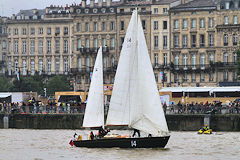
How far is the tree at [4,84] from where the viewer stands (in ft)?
460

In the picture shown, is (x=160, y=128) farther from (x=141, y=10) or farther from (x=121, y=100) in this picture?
(x=141, y=10)

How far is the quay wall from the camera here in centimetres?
8162

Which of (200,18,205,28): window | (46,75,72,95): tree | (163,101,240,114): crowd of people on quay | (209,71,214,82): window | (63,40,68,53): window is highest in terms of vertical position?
(200,18,205,28): window

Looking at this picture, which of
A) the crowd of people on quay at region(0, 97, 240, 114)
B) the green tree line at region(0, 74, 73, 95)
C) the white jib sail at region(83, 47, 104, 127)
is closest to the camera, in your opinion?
the white jib sail at region(83, 47, 104, 127)

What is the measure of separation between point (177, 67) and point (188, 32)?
5.25m

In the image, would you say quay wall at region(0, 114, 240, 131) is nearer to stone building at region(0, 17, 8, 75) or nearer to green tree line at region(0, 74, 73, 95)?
green tree line at region(0, 74, 73, 95)

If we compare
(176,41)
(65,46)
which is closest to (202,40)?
(176,41)

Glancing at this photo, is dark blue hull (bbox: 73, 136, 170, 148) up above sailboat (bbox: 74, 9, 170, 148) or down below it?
below

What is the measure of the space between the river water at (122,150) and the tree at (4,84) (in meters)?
62.4

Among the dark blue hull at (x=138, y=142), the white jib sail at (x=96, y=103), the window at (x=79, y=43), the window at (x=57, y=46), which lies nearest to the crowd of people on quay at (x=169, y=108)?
the white jib sail at (x=96, y=103)

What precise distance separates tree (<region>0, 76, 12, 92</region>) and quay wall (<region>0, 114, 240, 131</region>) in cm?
5028

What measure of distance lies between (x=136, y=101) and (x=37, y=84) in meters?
77.6

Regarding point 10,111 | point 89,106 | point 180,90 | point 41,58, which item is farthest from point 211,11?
point 89,106

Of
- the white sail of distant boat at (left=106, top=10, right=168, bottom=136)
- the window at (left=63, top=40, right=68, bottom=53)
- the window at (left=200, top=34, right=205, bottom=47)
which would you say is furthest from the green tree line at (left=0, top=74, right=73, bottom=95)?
the white sail of distant boat at (left=106, top=10, right=168, bottom=136)
